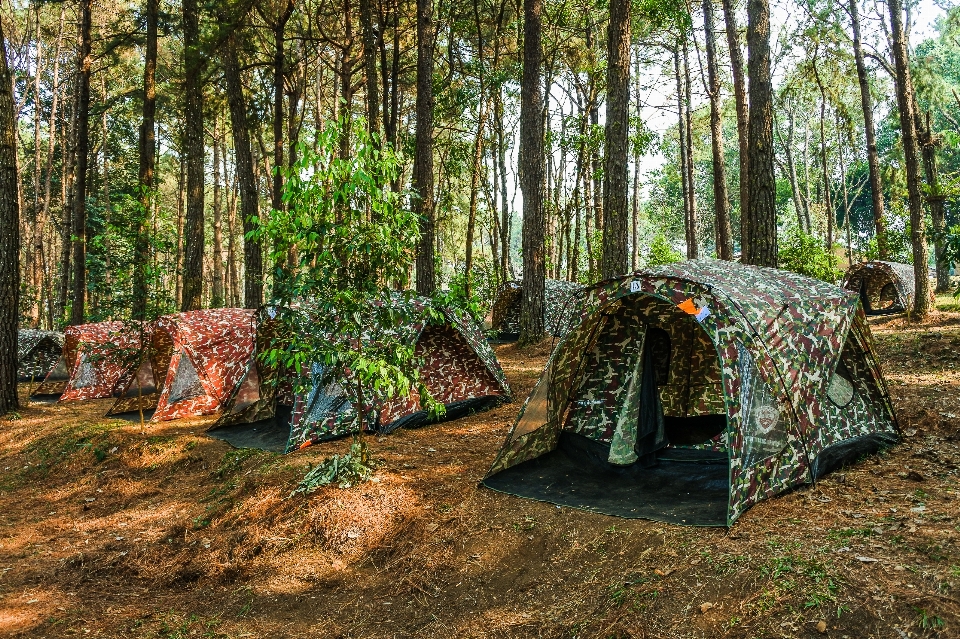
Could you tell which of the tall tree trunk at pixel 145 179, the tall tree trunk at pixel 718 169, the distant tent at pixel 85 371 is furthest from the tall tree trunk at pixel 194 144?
the tall tree trunk at pixel 718 169

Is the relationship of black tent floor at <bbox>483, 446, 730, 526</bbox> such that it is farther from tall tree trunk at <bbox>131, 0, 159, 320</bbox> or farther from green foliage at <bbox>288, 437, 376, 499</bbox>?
tall tree trunk at <bbox>131, 0, 159, 320</bbox>

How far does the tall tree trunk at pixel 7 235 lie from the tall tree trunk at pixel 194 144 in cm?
362

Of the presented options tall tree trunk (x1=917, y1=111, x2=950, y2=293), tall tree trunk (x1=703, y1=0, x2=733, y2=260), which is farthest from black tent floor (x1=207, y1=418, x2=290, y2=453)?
tall tree trunk (x1=703, y1=0, x2=733, y2=260)

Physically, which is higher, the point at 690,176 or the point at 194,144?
the point at 194,144

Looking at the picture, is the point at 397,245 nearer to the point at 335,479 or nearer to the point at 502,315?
the point at 335,479

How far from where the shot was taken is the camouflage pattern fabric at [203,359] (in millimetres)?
9984

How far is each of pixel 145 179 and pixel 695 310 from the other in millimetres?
11874

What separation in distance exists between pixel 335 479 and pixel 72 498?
3.85m

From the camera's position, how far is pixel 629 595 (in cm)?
367

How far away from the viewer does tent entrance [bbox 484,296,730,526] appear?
5621 mm

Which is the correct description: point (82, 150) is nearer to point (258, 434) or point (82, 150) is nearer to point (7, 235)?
point (7, 235)

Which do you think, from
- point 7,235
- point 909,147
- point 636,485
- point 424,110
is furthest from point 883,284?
point 7,235

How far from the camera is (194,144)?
614 inches

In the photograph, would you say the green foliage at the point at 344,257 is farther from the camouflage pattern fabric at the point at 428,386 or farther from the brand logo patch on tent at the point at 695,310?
the brand logo patch on tent at the point at 695,310
